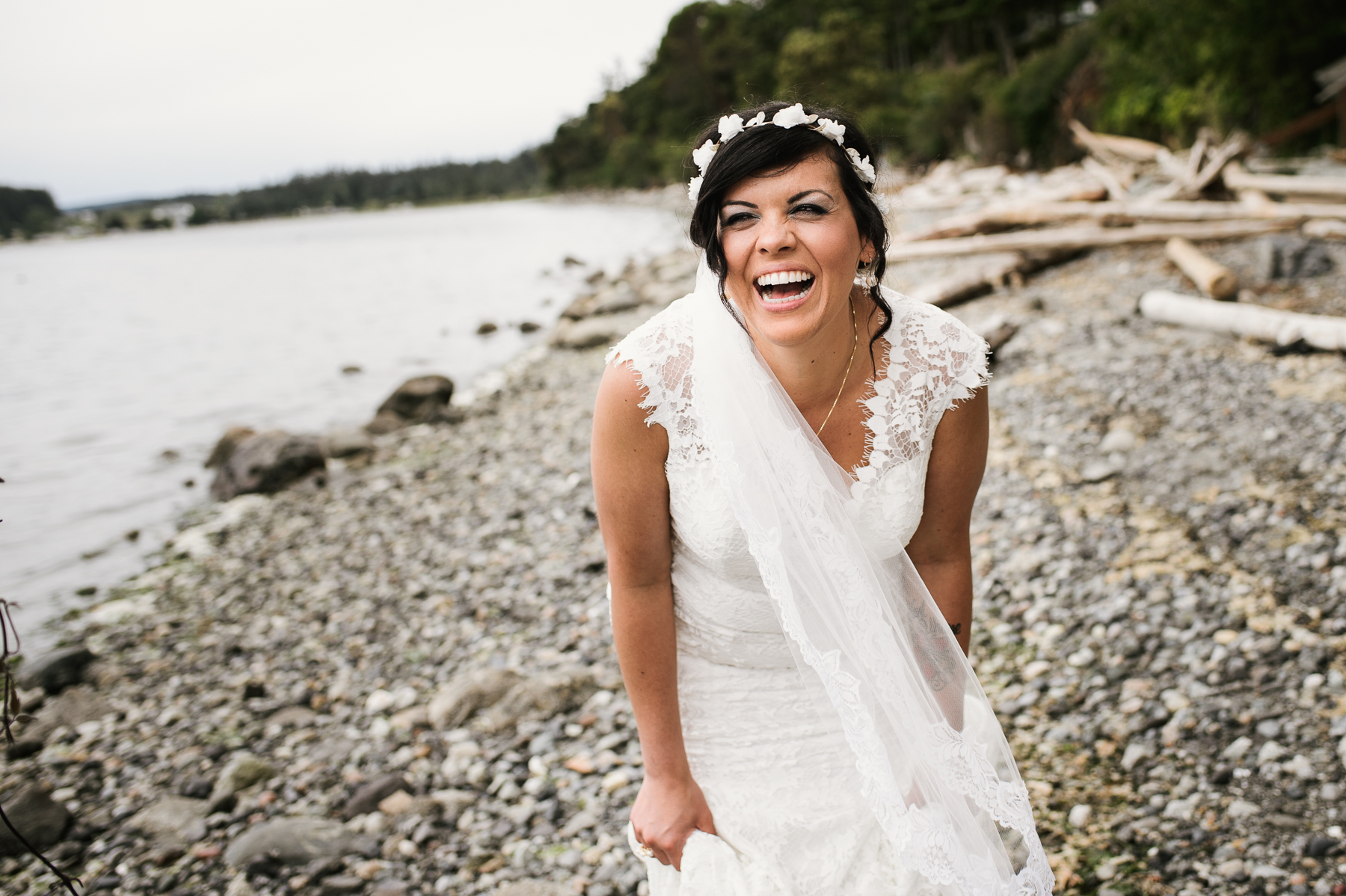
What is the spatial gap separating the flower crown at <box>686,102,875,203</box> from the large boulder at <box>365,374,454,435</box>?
34.0ft

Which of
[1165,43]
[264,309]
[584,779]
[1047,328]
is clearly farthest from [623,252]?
[584,779]

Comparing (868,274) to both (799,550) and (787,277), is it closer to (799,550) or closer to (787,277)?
(787,277)

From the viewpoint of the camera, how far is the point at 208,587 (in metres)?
7.34

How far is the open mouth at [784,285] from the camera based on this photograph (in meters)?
2.14

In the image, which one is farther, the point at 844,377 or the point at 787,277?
the point at 844,377

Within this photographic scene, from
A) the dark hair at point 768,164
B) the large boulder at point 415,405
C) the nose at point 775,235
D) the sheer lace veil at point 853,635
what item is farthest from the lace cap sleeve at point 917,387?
the large boulder at point 415,405

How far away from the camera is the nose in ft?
6.89

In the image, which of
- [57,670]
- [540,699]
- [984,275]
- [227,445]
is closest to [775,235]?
[540,699]

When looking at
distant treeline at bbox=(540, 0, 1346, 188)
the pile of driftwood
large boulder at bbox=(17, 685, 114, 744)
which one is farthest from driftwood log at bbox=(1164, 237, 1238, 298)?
large boulder at bbox=(17, 685, 114, 744)

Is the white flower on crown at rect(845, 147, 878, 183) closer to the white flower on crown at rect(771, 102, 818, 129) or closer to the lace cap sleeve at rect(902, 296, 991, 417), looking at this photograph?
the white flower on crown at rect(771, 102, 818, 129)

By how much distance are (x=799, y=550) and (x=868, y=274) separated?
35.8 inches

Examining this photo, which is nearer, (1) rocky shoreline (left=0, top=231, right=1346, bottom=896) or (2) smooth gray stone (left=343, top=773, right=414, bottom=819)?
(1) rocky shoreline (left=0, top=231, right=1346, bottom=896)

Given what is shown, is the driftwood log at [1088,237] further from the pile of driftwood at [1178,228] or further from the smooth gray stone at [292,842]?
the smooth gray stone at [292,842]

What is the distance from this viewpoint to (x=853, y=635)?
86.6 inches
